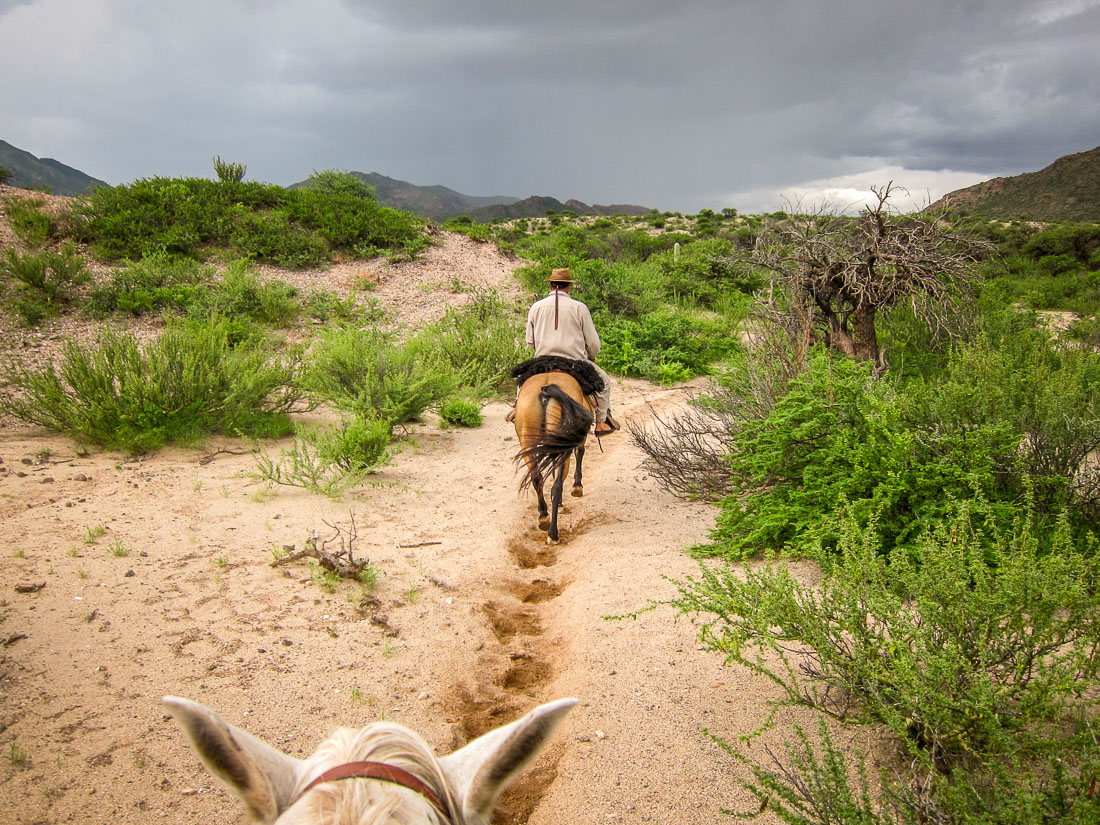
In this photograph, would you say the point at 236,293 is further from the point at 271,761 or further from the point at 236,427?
the point at 271,761

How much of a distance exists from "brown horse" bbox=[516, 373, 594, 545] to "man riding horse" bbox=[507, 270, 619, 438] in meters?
0.60

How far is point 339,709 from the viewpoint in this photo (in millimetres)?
2764

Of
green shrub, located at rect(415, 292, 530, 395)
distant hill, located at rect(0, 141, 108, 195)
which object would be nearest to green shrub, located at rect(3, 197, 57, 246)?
green shrub, located at rect(415, 292, 530, 395)

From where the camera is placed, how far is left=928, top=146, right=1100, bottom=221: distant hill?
31625mm

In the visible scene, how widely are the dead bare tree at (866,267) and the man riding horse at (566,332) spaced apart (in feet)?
6.56

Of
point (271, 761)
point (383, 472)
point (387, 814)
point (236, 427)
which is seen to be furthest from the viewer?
point (236, 427)

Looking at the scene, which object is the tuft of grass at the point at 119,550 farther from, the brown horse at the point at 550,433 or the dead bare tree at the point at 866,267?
the dead bare tree at the point at 866,267

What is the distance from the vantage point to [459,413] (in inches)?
315

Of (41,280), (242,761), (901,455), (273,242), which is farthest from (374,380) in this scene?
(273,242)

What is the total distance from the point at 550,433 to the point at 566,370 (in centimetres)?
86

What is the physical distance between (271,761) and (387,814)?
32cm

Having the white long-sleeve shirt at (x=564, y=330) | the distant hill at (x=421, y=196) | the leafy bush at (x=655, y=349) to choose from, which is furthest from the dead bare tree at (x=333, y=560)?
the distant hill at (x=421, y=196)

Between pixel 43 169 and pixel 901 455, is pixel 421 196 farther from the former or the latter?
pixel 901 455

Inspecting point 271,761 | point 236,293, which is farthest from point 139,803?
point 236,293
